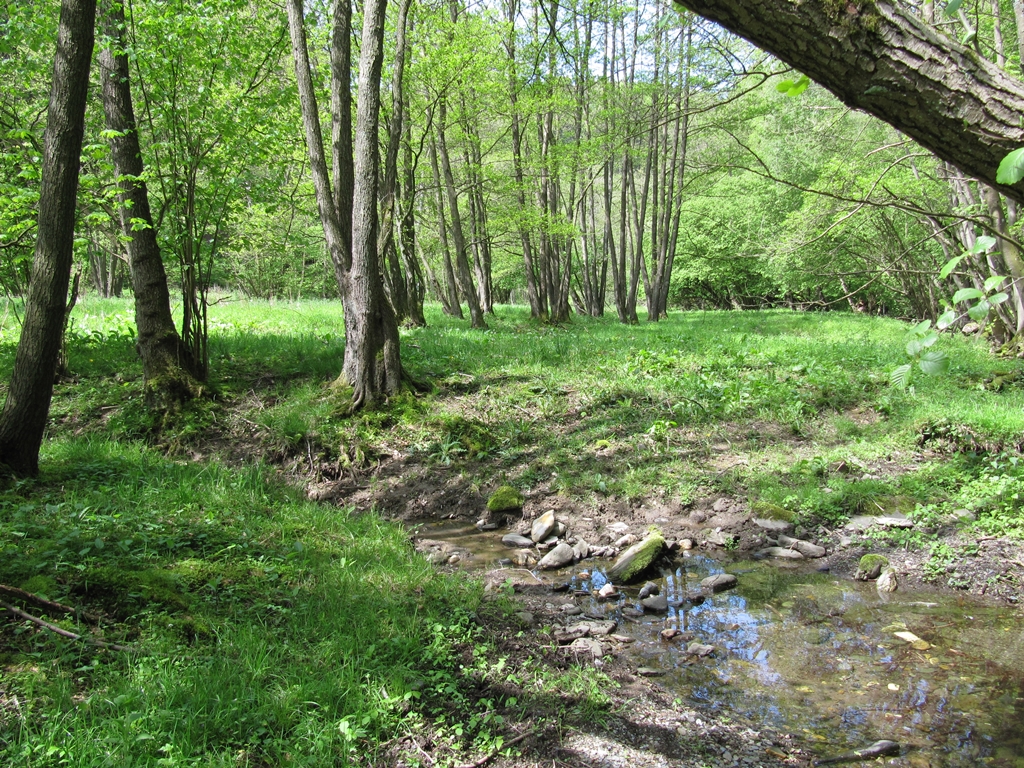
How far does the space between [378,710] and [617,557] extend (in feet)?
9.44

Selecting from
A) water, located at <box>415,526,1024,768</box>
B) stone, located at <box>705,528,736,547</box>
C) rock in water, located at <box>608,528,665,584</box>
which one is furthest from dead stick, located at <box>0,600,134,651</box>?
stone, located at <box>705,528,736,547</box>

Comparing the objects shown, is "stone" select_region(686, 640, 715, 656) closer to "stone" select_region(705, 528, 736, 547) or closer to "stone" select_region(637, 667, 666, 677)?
"stone" select_region(637, 667, 666, 677)

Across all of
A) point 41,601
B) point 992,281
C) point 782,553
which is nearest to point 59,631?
point 41,601

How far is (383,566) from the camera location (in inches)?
173

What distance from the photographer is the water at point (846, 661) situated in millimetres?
2982

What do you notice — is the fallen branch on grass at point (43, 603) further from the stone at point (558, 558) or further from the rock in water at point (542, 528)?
the rock in water at point (542, 528)

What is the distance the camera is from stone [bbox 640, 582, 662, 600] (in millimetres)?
4535

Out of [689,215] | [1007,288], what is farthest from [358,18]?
[689,215]

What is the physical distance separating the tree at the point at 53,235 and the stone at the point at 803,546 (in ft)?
21.0

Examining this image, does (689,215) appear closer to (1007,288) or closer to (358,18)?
(358,18)

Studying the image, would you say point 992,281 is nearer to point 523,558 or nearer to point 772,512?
point 523,558

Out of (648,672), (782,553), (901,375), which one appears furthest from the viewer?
(782,553)

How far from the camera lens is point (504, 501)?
20.4 feet

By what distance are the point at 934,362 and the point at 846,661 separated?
323 cm
